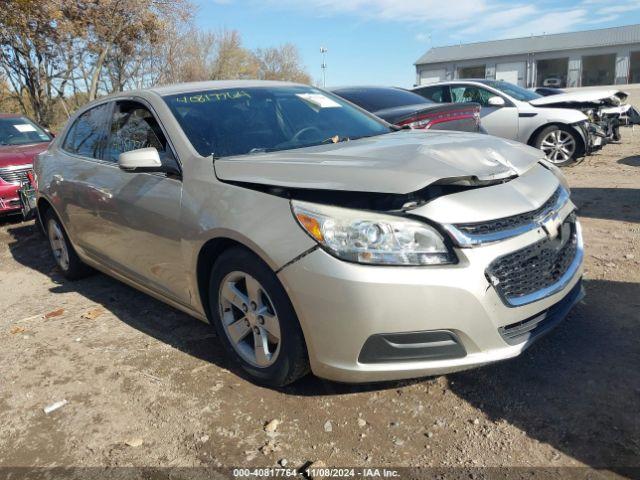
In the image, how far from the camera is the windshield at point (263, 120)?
3.31 meters

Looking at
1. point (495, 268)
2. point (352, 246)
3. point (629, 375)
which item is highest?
point (352, 246)

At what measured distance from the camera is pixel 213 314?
10.2ft

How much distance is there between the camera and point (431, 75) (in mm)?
59656

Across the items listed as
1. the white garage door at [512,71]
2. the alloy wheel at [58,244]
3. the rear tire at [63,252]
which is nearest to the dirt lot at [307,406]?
the rear tire at [63,252]

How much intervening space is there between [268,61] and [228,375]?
4571 centimetres

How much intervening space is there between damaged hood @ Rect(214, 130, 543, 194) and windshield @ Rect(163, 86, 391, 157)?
0.87 ft

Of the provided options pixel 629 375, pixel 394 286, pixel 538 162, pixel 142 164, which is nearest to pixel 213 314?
pixel 142 164

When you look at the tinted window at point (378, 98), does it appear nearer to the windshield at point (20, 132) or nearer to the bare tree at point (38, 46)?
the windshield at point (20, 132)

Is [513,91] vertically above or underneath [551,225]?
underneath

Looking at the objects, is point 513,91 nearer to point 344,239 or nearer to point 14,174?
point 14,174

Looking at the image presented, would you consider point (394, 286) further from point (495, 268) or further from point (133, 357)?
point (133, 357)

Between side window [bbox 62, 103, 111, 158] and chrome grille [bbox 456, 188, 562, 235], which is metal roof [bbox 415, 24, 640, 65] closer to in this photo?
side window [bbox 62, 103, 111, 158]

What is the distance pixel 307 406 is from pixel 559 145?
26.9 ft

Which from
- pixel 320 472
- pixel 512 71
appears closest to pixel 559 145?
pixel 320 472
